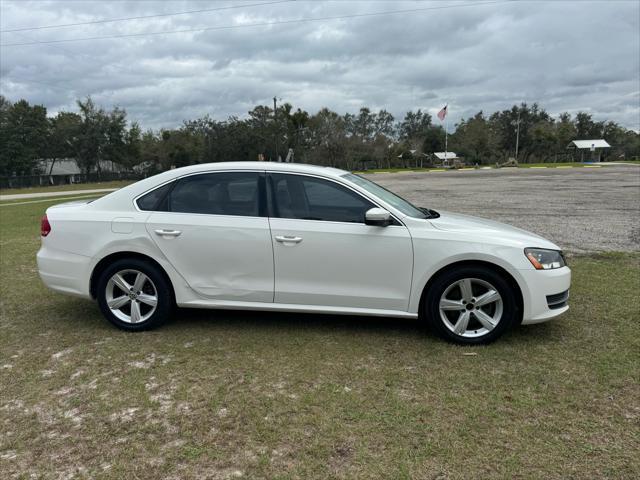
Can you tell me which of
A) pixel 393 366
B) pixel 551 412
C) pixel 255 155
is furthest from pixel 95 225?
pixel 255 155

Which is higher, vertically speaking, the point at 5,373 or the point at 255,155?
the point at 255,155

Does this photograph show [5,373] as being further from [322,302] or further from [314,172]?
[314,172]

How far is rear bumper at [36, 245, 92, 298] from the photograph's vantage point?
4.50 metres

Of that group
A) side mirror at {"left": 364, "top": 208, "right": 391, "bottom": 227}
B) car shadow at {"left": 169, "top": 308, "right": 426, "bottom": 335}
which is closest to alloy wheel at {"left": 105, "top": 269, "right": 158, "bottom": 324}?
car shadow at {"left": 169, "top": 308, "right": 426, "bottom": 335}

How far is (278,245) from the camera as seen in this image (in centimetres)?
421

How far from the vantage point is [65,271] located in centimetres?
455

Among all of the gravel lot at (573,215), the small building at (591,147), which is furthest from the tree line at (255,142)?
the gravel lot at (573,215)

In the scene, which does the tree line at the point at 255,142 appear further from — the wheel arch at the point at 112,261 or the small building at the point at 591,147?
the wheel arch at the point at 112,261

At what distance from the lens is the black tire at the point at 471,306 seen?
4000 millimetres

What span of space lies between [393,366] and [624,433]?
5.00 feet

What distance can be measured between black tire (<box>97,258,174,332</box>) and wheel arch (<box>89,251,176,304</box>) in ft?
0.06

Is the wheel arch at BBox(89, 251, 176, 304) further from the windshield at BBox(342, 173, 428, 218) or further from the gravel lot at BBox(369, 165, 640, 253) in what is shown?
the gravel lot at BBox(369, 165, 640, 253)

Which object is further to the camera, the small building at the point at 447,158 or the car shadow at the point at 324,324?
the small building at the point at 447,158

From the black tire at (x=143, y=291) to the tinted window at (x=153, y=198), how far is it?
1.65 ft
